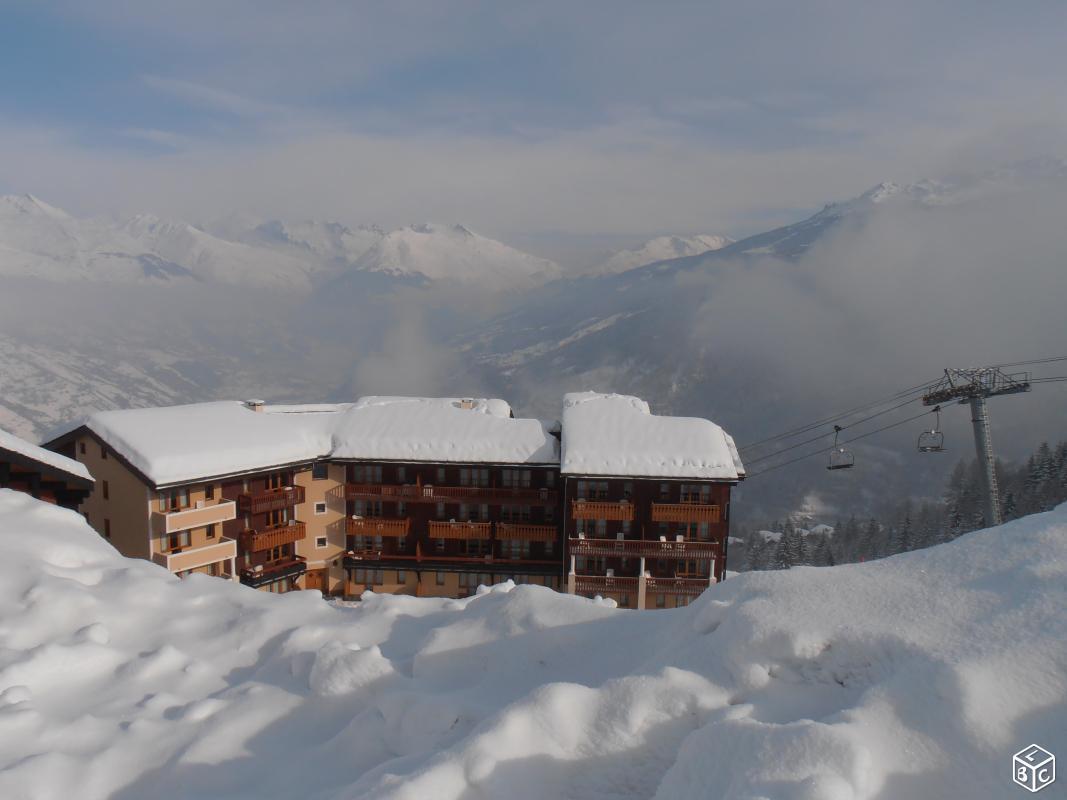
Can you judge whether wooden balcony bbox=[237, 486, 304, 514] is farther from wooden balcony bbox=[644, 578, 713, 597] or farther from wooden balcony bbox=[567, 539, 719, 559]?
wooden balcony bbox=[644, 578, 713, 597]

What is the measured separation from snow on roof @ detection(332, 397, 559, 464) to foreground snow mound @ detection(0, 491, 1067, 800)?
25838 mm

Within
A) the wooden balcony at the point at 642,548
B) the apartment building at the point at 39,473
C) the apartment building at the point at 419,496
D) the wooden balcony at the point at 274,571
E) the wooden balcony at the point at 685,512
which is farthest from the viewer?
the wooden balcony at the point at 642,548

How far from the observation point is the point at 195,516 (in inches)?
1292

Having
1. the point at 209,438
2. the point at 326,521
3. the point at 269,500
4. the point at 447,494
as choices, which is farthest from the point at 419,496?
the point at 209,438

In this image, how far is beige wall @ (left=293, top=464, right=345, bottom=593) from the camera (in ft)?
130

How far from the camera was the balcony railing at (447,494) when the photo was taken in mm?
39562

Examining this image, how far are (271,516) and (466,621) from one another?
28.4 m

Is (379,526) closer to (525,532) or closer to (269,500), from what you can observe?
(269,500)

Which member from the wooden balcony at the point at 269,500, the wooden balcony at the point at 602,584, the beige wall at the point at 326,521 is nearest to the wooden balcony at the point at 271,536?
the wooden balcony at the point at 269,500

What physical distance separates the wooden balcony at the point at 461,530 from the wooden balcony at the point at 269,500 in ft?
24.1

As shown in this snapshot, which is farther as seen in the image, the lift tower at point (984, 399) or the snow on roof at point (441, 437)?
the snow on roof at point (441, 437)

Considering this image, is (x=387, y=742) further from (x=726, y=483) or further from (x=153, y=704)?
(x=726, y=483)

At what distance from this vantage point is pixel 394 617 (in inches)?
521

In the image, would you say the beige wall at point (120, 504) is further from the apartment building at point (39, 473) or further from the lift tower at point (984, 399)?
the lift tower at point (984, 399)
